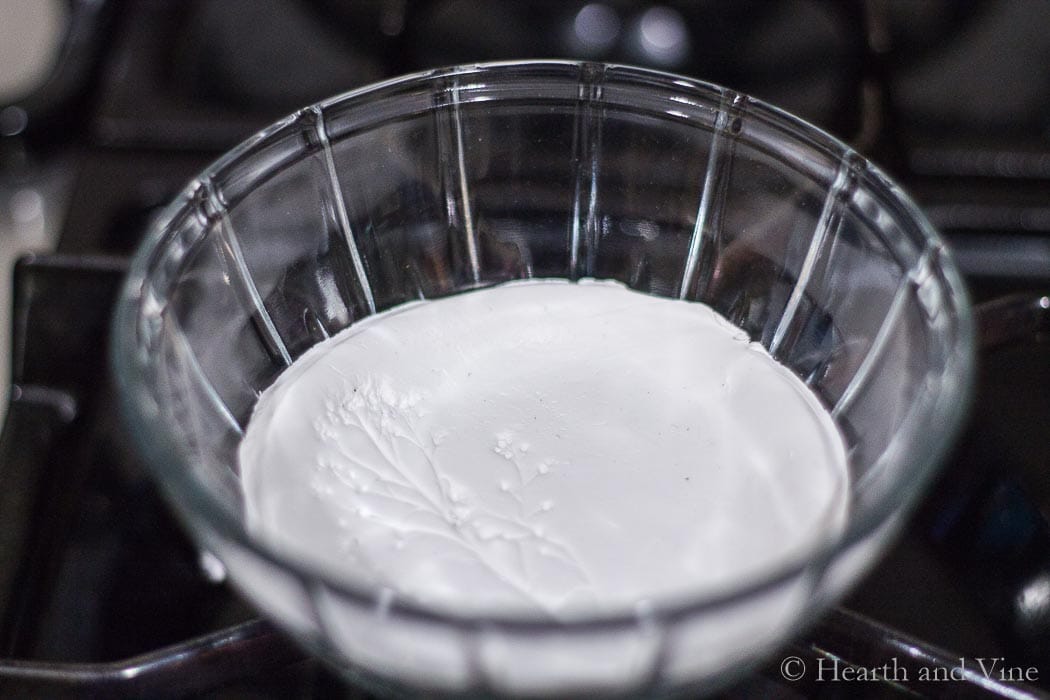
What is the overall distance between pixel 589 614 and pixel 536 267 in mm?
198

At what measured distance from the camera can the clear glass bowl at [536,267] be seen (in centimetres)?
30

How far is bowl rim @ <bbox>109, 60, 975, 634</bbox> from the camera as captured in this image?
0.27 metres

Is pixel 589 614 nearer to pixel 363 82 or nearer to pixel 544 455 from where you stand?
pixel 544 455

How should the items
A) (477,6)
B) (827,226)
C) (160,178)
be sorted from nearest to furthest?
(827,226) < (160,178) < (477,6)

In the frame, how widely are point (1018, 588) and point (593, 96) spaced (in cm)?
24

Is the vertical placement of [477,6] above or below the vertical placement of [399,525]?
above

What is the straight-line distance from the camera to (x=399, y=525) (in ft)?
1.13

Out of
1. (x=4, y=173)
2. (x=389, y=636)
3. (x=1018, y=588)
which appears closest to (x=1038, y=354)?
(x=1018, y=588)

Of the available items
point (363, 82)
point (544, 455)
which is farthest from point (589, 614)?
point (363, 82)

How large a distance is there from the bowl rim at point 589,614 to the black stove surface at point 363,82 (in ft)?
0.30

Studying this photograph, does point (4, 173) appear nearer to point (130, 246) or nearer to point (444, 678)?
point (130, 246)

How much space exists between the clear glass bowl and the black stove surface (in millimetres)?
84

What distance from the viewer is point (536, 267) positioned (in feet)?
1.50

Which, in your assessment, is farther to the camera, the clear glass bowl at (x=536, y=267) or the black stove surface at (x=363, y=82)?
the black stove surface at (x=363, y=82)
